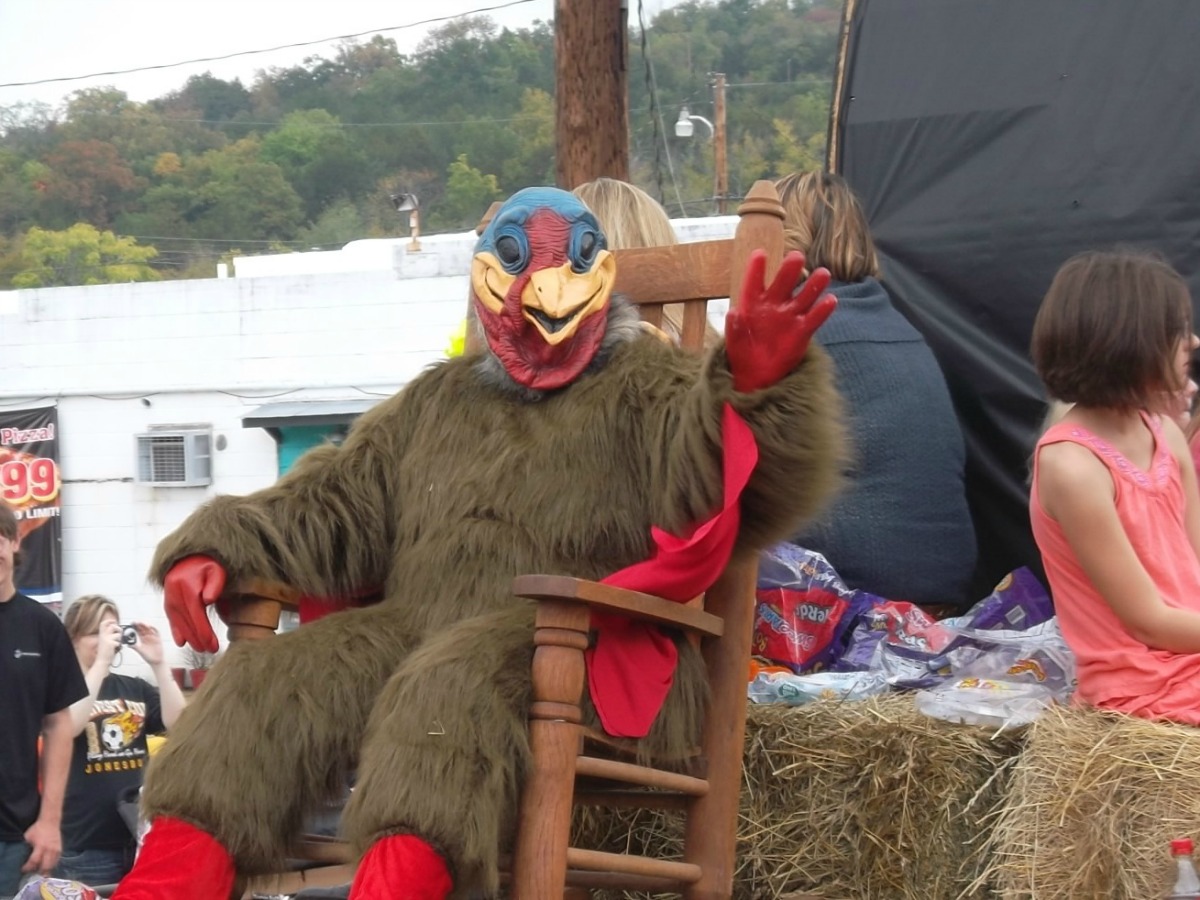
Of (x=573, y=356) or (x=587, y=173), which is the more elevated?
(x=587, y=173)

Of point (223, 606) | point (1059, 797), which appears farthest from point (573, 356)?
point (1059, 797)

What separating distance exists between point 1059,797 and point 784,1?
68.8 feet

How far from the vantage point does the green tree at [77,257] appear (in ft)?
85.9

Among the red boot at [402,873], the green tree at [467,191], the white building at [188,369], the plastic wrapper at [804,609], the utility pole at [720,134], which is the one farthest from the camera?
the green tree at [467,191]

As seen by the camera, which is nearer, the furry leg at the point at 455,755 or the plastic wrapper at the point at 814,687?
the furry leg at the point at 455,755

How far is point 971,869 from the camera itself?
2621 mm

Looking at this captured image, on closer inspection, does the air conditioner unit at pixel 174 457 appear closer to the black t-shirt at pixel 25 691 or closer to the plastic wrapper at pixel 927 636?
the black t-shirt at pixel 25 691

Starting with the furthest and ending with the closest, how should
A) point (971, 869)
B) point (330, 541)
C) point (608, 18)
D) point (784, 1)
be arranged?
1. point (784, 1)
2. point (608, 18)
3. point (330, 541)
4. point (971, 869)

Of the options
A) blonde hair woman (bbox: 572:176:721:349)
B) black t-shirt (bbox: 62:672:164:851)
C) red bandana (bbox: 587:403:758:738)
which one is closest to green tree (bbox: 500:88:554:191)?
black t-shirt (bbox: 62:672:164:851)

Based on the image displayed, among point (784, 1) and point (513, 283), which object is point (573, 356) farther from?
point (784, 1)

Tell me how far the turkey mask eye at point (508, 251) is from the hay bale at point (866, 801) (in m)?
0.96

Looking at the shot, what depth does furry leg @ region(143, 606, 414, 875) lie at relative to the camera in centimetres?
240

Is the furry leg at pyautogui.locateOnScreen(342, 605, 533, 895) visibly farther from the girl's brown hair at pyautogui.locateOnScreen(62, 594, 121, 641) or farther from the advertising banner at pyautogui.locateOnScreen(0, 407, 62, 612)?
the advertising banner at pyautogui.locateOnScreen(0, 407, 62, 612)

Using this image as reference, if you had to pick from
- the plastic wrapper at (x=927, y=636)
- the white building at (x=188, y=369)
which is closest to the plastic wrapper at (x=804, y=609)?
the plastic wrapper at (x=927, y=636)
